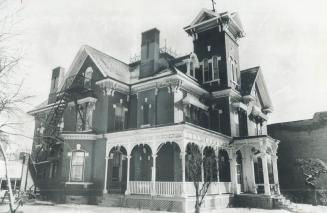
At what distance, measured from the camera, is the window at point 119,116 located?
907 inches

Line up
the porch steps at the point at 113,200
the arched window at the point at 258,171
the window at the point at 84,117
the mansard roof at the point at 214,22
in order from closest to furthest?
the porch steps at the point at 113,200, the window at the point at 84,117, the arched window at the point at 258,171, the mansard roof at the point at 214,22

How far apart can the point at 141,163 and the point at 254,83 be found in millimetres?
13418

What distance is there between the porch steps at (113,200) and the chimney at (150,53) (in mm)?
9808

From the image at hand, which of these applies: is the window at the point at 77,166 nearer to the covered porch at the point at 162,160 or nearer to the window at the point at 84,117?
the covered porch at the point at 162,160

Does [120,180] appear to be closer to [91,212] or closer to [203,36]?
[91,212]

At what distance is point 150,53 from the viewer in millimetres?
24422

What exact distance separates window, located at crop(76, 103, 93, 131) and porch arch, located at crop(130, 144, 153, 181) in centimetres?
440

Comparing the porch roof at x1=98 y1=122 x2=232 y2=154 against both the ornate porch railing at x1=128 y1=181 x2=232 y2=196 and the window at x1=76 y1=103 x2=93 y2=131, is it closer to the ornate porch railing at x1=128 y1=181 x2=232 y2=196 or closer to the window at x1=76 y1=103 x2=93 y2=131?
the ornate porch railing at x1=128 y1=181 x2=232 y2=196

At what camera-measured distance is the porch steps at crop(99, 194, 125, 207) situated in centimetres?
1862

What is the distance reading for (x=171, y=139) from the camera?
56.9 feet

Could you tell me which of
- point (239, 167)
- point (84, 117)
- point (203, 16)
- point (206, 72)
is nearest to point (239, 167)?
point (239, 167)

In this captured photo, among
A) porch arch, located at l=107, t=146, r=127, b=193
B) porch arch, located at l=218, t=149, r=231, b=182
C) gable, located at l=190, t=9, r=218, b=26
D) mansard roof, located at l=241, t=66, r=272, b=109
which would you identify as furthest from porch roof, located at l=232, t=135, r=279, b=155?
gable, located at l=190, t=9, r=218, b=26

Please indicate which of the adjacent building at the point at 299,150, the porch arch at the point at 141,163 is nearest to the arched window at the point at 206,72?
the porch arch at the point at 141,163

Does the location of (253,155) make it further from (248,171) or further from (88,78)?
(88,78)
